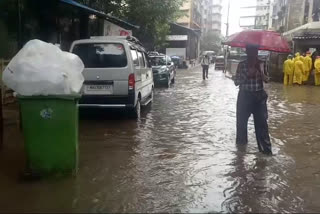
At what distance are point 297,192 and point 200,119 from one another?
4.95m

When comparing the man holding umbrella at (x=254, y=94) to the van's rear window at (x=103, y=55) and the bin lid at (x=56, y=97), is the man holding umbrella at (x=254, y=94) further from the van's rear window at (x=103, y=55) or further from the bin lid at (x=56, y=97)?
the bin lid at (x=56, y=97)

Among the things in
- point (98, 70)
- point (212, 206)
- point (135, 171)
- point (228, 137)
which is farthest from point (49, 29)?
point (212, 206)

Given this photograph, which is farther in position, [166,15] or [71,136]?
[166,15]

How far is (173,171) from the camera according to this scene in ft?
17.4

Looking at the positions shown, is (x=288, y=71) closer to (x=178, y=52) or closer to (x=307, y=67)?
(x=307, y=67)

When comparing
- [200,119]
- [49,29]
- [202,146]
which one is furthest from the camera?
[49,29]

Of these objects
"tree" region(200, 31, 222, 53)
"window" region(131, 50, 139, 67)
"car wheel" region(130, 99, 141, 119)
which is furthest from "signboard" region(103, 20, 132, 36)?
"tree" region(200, 31, 222, 53)

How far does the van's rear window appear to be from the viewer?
27.0ft

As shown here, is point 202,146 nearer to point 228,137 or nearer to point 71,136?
point 228,137

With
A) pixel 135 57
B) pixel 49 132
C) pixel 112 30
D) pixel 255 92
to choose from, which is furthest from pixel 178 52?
pixel 49 132

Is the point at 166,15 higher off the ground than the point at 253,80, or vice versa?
the point at 166,15

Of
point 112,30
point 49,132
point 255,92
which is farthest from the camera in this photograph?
point 112,30

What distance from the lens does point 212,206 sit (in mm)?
4129

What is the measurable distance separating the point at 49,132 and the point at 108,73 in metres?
3.61
